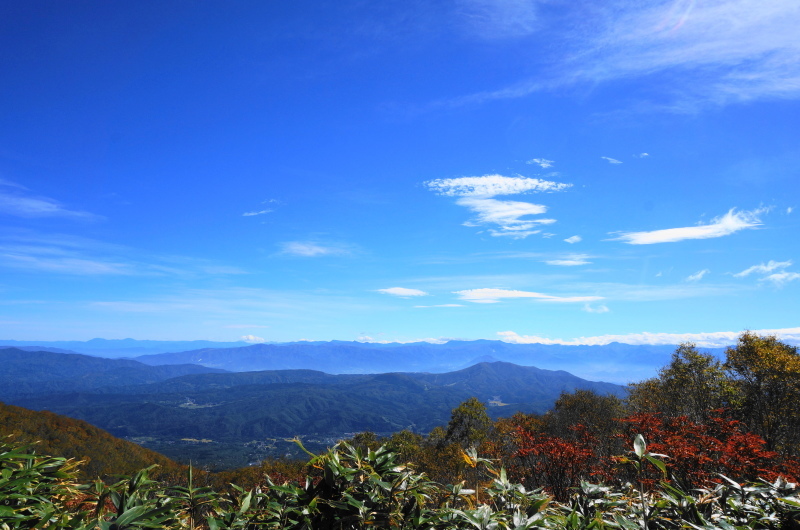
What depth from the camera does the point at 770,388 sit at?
68.0ft

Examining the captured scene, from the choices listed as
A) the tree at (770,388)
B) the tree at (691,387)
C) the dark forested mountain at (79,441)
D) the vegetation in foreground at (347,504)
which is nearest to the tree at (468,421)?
the tree at (691,387)

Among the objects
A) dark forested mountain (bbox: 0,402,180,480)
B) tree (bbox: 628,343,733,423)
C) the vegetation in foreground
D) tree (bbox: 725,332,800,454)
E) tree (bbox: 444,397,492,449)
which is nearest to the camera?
the vegetation in foreground

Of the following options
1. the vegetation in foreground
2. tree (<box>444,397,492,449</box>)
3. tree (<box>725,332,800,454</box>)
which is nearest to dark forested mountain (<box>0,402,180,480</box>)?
tree (<box>444,397,492,449</box>)

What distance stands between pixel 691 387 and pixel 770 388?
20.1ft

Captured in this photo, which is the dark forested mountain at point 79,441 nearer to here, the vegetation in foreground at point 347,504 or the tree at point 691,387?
the tree at point 691,387

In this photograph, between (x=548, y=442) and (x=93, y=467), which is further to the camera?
(x=93, y=467)

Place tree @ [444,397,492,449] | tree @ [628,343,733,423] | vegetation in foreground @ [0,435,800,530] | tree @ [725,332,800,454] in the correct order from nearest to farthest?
vegetation in foreground @ [0,435,800,530]
tree @ [725,332,800,454]
tree @ [628,343,733,423]
tree @ [444,397,492,449]

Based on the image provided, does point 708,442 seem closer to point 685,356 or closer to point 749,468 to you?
point 749,468

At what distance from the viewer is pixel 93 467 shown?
5306 centimetres

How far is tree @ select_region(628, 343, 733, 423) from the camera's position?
80.8 feet

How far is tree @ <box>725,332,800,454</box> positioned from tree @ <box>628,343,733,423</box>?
1782 mm

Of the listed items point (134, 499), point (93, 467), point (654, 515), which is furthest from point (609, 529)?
point (93, 467)

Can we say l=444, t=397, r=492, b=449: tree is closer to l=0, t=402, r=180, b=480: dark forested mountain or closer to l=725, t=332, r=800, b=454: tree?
l=725, t=332, r=800, b=454: tree

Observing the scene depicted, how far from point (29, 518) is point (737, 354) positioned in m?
29.9
